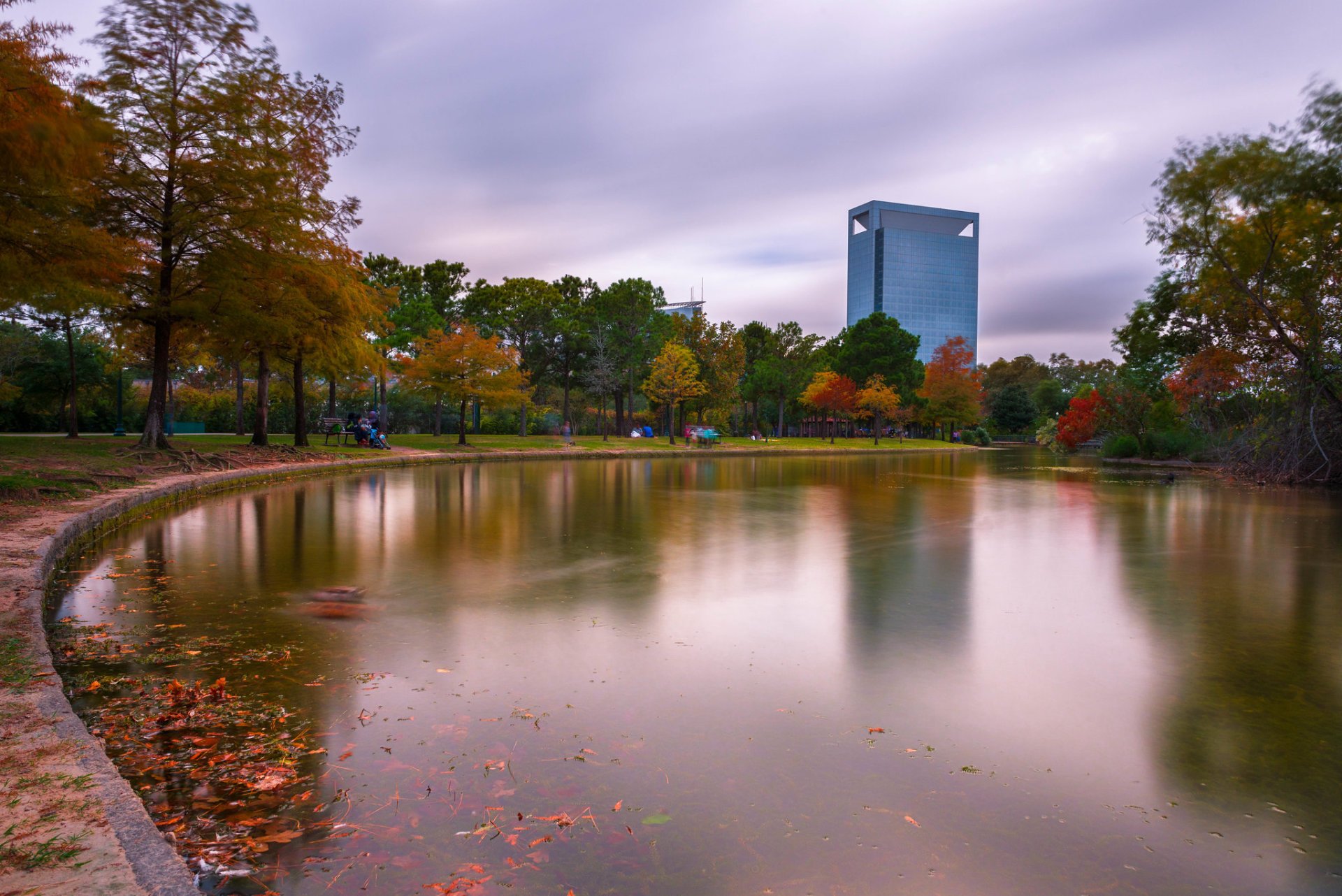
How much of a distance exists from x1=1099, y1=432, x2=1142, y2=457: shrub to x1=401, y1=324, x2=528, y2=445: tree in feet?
95.7

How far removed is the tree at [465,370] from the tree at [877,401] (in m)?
32.5

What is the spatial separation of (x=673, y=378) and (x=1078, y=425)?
26.9m

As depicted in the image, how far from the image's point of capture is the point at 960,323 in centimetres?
18412

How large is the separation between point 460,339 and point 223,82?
14669 millimetres

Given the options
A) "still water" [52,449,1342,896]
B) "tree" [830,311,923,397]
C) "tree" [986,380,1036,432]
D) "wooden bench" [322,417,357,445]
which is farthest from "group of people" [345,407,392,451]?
"tree" [986,380,1036,432]

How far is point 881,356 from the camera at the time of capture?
71.4 metres

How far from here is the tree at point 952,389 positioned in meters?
67.1

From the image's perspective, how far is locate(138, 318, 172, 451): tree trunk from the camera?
18359 millimetres

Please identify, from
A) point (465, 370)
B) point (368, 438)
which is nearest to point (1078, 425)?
point (465, 370)

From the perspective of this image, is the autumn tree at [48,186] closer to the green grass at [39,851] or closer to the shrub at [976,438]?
the green grass at [39,851]

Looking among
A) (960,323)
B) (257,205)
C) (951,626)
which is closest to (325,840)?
(951,626)

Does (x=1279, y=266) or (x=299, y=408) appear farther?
(x=299, y=408)

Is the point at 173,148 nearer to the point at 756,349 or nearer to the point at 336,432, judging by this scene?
the point at 336,432

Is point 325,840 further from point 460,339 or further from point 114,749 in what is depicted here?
point 460,339
